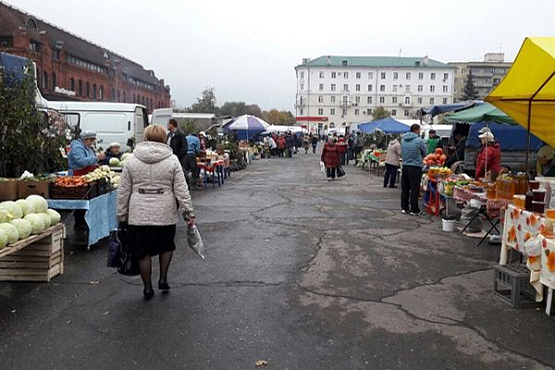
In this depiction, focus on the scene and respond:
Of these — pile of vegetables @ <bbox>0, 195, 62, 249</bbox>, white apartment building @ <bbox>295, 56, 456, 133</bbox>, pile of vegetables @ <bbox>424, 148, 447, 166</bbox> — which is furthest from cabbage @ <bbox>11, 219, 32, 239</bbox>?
white apartment building @ <bbox>295, 56, 456, 133</bbox>

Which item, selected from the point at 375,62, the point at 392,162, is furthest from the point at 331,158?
the point at 375,62

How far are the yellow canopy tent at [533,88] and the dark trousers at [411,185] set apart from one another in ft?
10.2

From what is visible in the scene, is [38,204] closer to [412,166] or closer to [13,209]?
[13,209]

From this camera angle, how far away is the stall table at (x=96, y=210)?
720 cm

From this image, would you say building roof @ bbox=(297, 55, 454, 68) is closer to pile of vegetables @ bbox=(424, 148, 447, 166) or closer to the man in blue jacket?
pile of vegetables @ bbox=(424, 148, 447, 166)

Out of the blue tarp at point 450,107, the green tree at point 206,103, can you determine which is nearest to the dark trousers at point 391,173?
the blue tarp at point 450,107

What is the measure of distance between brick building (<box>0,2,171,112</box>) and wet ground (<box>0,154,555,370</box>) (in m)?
34.4

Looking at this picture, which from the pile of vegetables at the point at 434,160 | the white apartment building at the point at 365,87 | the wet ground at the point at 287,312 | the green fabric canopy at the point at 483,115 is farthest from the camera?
the white apartment building at the point at 365,87

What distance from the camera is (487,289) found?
5.90 metres

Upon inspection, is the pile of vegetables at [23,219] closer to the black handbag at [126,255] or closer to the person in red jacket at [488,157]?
the black handbag at [126,255]

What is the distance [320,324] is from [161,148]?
236 centimetres

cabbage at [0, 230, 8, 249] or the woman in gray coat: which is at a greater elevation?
the woman in gray coat

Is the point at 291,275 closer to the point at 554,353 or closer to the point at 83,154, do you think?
the point at 554,353

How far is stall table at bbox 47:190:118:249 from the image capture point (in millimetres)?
7199
